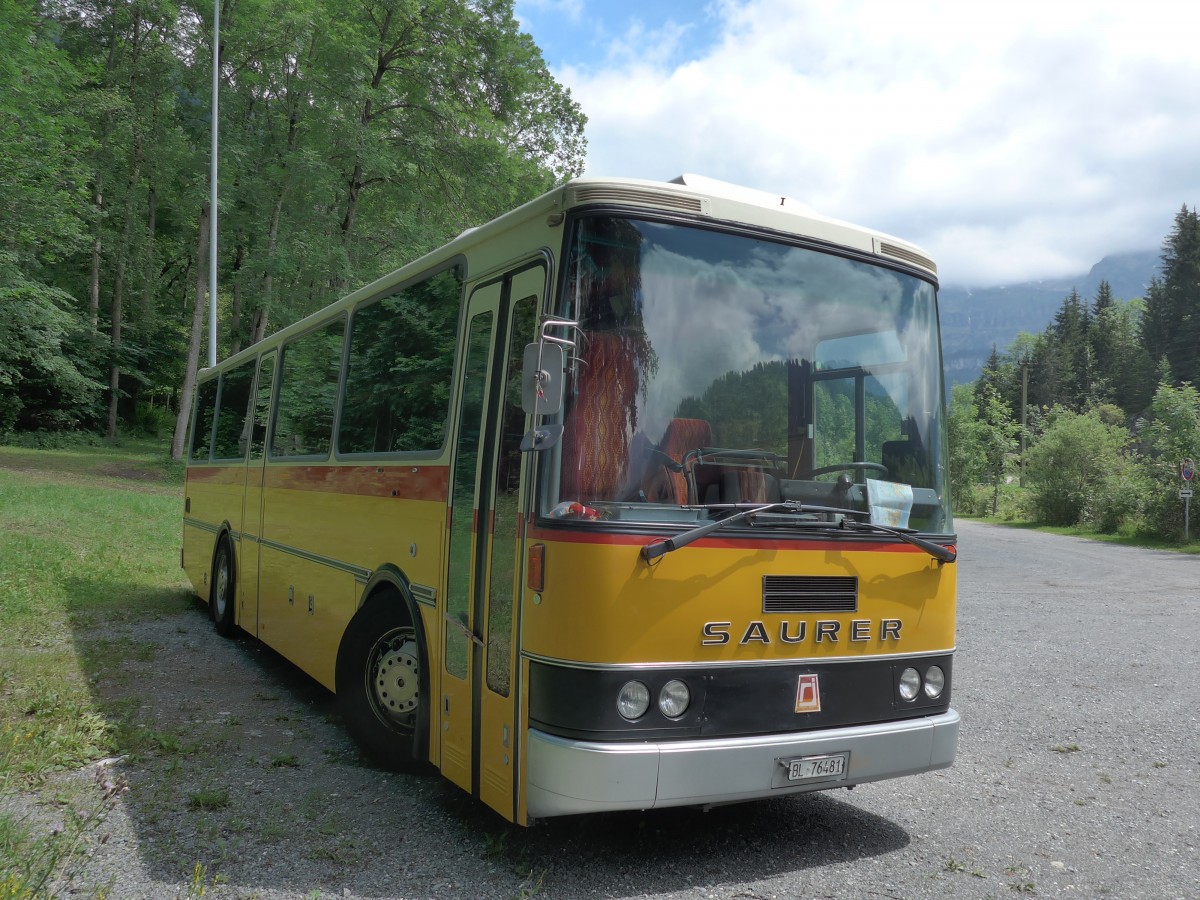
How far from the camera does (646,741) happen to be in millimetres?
3971

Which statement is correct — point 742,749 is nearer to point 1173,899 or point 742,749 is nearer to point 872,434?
point 872,434

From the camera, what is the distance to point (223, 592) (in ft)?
32.5

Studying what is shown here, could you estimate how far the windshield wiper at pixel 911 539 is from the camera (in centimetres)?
453

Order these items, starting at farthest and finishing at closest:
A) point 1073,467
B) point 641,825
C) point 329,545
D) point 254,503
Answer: point 1073,467
point 254,503
point 329,545
point 641,825

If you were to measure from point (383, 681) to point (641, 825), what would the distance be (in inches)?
67.7

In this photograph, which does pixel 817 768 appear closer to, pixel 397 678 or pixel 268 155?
pixel 397 678

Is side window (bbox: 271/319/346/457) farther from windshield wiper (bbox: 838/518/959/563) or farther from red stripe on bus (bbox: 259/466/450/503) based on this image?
windshield wiper (bbox: 838/518/959/563)

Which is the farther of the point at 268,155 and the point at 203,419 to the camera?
the point at 268,155

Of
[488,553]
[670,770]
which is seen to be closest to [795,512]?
[670,770]

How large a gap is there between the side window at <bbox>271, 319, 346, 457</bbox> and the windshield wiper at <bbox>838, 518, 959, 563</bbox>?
3.91 m

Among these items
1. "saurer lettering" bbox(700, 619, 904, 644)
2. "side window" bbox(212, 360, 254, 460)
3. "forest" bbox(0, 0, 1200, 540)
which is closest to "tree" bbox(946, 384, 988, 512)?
"forest" bbox(0, 0, 1200, 540)

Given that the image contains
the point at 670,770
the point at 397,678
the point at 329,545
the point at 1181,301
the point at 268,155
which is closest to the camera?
the point at 670,770

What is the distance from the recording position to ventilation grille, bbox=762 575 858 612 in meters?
4.28

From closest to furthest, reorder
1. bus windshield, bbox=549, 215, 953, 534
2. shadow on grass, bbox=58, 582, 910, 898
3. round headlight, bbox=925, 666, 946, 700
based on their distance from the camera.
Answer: bus windshield, bbox=549, 215, 953, 534, shadow on grass, bbox=58, 582, 910, 898, round headlight, bbox=925, 666, 946, 700
